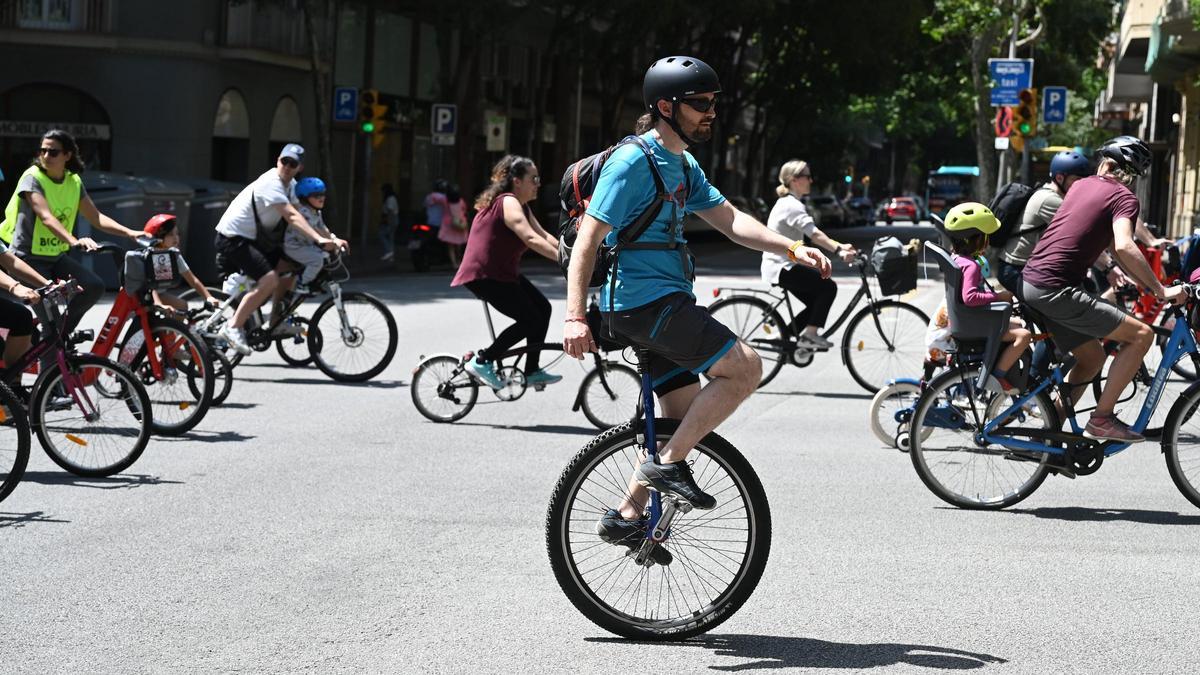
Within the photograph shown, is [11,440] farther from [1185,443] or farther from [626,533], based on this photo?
[1185,443]

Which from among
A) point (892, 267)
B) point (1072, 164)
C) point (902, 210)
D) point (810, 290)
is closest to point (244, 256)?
point (810, 290)

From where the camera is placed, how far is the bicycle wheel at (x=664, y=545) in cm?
520

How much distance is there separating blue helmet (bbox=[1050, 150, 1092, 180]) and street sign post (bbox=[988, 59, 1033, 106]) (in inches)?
500

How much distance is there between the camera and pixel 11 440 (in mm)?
6984

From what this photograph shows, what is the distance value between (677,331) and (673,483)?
0.45 metres

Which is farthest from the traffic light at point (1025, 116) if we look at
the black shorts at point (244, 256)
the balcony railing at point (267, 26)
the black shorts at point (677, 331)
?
the black shorts at point (677, 331)

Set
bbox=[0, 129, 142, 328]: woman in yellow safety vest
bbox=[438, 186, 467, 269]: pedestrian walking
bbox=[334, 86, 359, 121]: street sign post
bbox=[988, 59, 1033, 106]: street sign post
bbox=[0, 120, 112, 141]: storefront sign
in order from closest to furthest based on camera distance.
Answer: bbox=[0, 129, 142, 328]: woman in yellow safety vest → bbox=[988, 59, 1033, 106]: street sign post → bbox=[438, 186, 467, 269]: pedestrian walking → bbox=[334, 86, 359, 121]: street sign post → bbox=[0, 120, 112, 141]: storefront sign

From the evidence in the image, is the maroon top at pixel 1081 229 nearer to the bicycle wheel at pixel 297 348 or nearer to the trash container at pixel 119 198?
the bicycle wheel at pixel 297 348

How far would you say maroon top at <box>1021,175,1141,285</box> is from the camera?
7.45m

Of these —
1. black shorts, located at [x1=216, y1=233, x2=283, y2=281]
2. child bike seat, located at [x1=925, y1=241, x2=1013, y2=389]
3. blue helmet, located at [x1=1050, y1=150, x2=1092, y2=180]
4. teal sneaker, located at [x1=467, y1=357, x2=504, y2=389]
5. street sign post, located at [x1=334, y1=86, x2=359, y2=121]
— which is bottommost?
teal sneaker, located at [x1=467, y1=357, x2=504, y2=389]

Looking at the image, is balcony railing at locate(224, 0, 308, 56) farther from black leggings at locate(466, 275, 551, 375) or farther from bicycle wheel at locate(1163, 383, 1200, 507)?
bicycle wheel at locate(1163, 383, 1200, 507)

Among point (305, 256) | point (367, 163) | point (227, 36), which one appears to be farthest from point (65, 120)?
point (305, 256)

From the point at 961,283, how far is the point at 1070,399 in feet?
2.26

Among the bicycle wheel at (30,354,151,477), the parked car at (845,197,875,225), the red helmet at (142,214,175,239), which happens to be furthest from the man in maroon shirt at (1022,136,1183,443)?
the parked car at (845,197,875,225)
